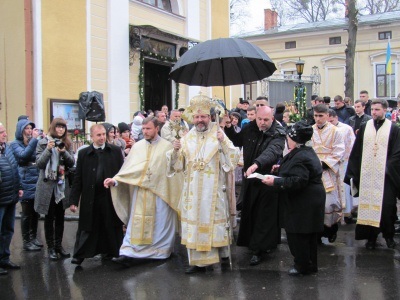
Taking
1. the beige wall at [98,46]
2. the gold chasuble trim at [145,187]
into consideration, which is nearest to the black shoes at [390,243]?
the gold chasuble trim at [145,187]

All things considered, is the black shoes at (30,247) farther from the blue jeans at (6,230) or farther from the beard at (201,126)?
the beard at (201,126)

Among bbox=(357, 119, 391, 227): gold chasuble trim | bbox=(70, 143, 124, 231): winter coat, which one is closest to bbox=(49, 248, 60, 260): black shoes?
bbox=(70, 143, 124, 231): winter coat

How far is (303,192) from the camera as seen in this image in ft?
17.5

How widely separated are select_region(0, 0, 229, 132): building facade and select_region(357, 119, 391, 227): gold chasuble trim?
8120mm

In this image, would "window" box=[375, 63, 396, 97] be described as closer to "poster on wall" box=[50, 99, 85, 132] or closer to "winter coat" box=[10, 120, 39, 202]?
"poster on wall" box=[50, 99, 85, 132]

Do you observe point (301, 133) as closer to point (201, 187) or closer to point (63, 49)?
point (201, 187)

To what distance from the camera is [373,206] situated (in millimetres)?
6383

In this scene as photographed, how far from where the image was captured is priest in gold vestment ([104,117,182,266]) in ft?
20.0

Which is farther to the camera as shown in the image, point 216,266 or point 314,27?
point 314,27

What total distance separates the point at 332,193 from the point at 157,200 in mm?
2431

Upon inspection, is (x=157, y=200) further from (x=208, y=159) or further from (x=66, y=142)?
(x=66, y=142)

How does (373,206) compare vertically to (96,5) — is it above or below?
below

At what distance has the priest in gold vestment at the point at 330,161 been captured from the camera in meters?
6.72

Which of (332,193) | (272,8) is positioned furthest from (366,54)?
(332,193)
